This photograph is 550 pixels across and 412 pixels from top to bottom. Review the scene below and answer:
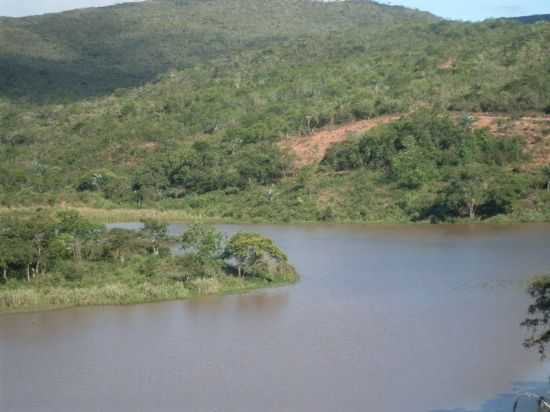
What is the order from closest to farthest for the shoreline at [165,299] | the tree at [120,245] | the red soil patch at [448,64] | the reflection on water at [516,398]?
the reflection on water at [516,398] → the shoreline at [165,299] → the tree at [120,245] → the red soil patch at [448,64]

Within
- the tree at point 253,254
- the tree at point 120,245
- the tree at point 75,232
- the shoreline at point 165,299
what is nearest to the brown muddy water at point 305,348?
the shoreline at point 165,299

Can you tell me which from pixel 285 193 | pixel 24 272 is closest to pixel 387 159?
pixel 285 193

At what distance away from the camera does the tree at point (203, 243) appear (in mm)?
25766

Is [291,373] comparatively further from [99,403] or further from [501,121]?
[501,121]

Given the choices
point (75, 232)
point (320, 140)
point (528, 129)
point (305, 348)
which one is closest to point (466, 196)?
point (528, 129)

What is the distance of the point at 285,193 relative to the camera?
4600cm

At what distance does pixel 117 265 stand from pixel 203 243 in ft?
7.48

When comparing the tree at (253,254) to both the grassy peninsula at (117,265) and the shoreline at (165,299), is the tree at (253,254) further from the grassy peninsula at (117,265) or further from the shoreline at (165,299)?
the shoreline at (165,299)

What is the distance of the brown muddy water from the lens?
54.9 ft

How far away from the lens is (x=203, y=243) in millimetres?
26219

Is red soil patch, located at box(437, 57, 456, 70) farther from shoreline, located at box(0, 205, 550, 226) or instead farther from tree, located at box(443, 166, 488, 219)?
shoreline, located at box(0, 205, 550, 226)

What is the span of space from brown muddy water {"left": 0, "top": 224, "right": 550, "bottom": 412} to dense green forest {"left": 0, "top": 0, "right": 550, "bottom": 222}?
47.6 ft

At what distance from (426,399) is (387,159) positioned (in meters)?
30.4

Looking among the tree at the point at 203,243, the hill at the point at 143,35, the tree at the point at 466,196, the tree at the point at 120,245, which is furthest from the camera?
the hill at the point at 143,35
